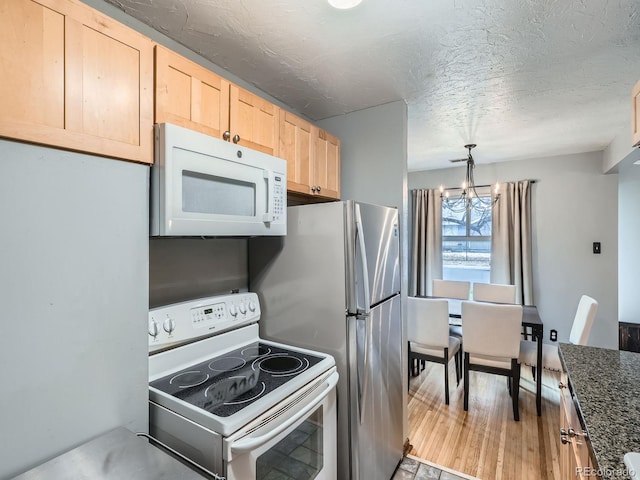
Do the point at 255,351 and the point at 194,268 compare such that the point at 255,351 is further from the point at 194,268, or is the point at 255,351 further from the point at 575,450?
the point at 575,450

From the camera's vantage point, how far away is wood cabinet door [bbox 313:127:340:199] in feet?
6.82

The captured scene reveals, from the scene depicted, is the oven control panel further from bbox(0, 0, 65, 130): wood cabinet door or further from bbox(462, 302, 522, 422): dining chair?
bbox(462, 302, 522, 422): dining chair

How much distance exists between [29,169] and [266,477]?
1.24 m

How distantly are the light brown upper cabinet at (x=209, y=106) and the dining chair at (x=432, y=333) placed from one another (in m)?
2.05

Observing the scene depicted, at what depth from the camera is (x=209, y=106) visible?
52.9 inches

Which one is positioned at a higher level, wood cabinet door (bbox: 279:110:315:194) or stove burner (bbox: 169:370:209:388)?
Result: wood cabinet door (bbox: 279:110:315:194)

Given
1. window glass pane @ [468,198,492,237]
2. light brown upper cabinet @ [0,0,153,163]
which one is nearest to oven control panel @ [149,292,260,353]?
light brown upper cabinet @ [0,0,153,163]

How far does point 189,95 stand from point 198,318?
998mm

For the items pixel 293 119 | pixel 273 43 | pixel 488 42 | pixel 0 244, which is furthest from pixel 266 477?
pixel 488 42

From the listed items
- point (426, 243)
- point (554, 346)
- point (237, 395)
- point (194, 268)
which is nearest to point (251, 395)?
point (237, 395)

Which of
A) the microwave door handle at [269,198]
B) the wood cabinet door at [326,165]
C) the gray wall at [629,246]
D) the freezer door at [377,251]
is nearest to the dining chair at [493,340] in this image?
the freezer door at [377,251]

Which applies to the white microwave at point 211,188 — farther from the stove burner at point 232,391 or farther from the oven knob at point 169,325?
the stove burner at point 232,391

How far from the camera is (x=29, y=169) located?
33.5 inches

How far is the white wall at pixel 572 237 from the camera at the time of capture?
11.5 ft
